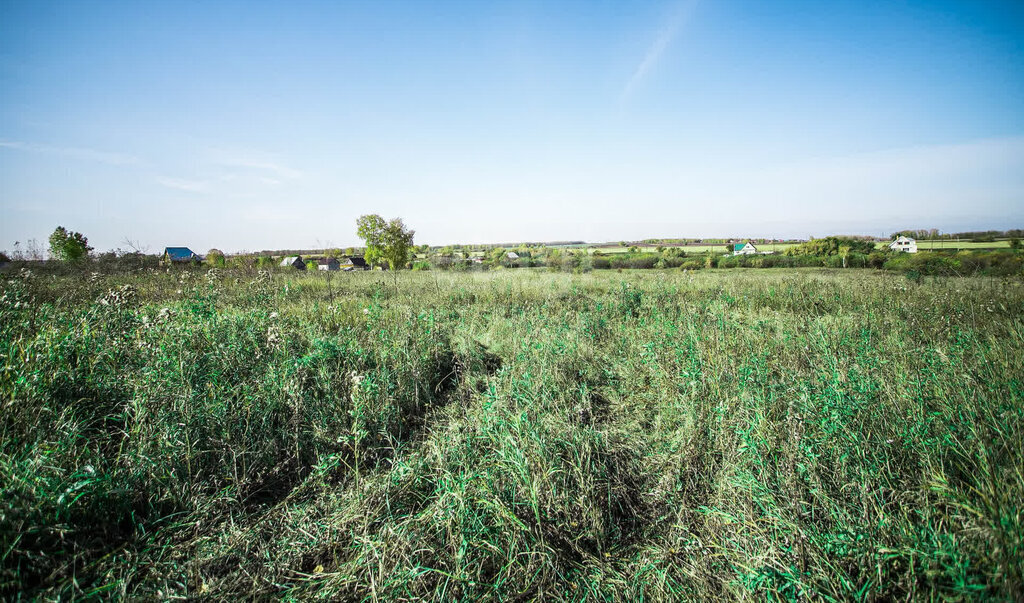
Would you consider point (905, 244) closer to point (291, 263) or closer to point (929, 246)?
point (929, 246)

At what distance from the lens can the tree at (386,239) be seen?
47969mm

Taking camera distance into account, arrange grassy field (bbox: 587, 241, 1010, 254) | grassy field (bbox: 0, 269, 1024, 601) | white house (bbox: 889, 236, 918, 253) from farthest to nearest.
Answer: white house (bbox: 889, 236, 918, 253)
grassy field (bbox: 587, 241, 1010, 254)
grassy field (bbox: 0, 269, 1024, 601)

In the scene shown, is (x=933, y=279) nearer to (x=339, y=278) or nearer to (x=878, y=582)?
(x=878, y=582)

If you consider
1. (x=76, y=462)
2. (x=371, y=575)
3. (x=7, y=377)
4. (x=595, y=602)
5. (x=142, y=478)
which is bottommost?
(x=595, y=602)

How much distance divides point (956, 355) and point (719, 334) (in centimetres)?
248

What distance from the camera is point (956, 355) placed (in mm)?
4066

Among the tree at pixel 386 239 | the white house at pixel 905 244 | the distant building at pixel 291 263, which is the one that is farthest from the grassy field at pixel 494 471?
the tree at pixel 386 239

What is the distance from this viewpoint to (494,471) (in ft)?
9.07

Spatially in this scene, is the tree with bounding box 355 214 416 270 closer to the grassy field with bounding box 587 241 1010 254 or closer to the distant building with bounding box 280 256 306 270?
the distant building with bounding box 280 256 306 270

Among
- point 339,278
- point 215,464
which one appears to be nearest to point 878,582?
point 215,464

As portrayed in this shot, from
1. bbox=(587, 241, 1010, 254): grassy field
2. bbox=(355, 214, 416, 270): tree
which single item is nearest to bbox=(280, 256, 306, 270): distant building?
bbox=(355, 214, 416, 270): tree

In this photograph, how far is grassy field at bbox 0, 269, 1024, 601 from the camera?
6.52 feet

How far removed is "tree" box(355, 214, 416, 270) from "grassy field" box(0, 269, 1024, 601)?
45.6 meters

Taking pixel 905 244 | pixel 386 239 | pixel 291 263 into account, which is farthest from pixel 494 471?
pixel 386 239
